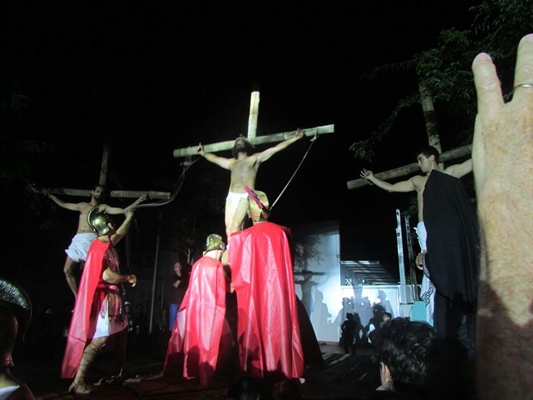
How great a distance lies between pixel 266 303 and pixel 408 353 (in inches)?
116

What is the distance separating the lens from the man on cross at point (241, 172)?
5824 millimetres

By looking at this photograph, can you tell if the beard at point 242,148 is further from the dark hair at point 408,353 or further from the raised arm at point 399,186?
the dark hair at point 408,353

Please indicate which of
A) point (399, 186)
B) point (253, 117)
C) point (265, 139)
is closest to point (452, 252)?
point (399, 186)

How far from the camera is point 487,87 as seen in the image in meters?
1.14

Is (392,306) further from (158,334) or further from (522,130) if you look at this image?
(522,130)

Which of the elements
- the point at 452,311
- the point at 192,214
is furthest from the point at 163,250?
the point at 452,311

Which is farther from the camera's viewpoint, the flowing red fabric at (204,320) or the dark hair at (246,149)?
the dark hair at (246,149)

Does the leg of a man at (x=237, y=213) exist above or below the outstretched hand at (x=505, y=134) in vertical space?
above

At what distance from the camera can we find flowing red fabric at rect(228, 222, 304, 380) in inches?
164

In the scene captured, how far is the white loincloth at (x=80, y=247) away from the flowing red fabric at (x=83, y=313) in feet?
7.16

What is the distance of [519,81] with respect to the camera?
1090mm

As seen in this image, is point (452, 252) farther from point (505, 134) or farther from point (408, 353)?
point (505, 134)

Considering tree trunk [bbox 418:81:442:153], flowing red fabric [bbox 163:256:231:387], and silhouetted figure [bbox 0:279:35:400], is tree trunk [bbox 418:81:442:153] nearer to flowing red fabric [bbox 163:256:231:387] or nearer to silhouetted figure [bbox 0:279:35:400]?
flowing red fabric [bbox 163:256:231:387]

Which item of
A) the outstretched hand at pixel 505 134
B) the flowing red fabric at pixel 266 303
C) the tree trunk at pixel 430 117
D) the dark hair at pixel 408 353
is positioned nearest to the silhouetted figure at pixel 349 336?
the tree trunk at pixel 430 117
